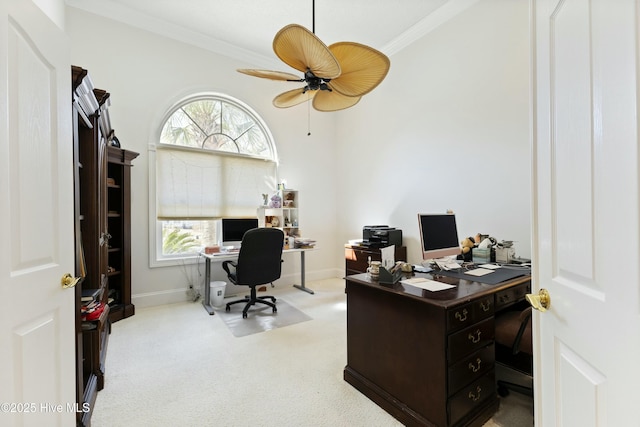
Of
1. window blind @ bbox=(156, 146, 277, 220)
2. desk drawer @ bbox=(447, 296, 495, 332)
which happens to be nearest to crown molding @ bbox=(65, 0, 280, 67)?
window blind @ bbox=(156, 146, 277, 220)

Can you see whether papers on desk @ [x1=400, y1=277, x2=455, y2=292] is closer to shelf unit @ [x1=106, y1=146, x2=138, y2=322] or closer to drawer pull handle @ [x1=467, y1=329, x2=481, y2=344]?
drawer pull handle @ [x1=467, y1=329, x2=481, y2=344]

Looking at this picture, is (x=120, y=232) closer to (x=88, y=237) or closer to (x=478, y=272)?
(x=88, y=237)

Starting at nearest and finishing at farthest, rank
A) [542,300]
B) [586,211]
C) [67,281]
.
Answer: [586,211], [542,300], [67,281]

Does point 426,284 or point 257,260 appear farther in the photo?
point 257,260

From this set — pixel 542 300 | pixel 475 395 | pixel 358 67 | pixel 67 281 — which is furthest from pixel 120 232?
pixel 542 300

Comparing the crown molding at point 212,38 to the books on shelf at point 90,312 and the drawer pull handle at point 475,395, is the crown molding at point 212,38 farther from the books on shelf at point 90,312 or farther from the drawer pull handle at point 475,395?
the drawer pull handle at point 475,395

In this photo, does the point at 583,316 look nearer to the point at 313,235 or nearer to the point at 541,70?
the point at 541,70

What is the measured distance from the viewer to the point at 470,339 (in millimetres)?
1557

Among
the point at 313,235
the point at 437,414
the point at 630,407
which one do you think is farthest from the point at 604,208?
the point at 313,235

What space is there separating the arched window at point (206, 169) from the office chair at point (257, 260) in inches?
43.2

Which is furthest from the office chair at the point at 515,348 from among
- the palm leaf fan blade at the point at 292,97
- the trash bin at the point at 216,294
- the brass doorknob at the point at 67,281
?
the trash bin at the point at 216,294

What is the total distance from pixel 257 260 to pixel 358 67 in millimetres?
2289

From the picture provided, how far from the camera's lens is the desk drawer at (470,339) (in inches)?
57.6

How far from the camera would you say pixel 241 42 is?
4098 mm
